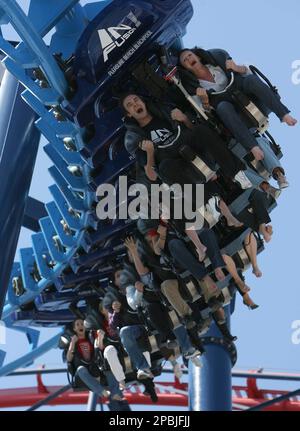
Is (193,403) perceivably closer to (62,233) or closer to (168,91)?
(62,233)

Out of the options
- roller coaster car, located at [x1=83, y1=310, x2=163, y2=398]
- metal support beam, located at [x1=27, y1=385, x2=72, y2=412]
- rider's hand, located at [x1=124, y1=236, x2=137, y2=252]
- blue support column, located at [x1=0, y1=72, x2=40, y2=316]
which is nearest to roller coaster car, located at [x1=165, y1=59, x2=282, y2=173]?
rider's hand, located at [x1=124, y1=236, x2=137, y2=252]

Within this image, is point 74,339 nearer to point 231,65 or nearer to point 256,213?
point 256,213

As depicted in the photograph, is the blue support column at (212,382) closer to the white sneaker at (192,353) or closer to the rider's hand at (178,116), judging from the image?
the white sneaker at (192,353)

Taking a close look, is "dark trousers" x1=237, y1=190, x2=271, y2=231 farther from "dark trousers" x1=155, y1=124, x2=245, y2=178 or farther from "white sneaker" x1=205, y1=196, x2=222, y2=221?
"dark trousers" x1=155, y1=124, x2=245, y2=178

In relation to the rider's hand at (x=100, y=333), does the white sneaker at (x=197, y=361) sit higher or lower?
lower

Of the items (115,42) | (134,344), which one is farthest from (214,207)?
(134,344)

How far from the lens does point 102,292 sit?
10.9m

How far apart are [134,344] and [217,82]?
7.30 feet

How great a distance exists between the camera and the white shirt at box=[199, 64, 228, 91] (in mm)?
8539

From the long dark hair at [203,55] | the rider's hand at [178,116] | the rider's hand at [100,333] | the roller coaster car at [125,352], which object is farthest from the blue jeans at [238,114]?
the rider's hand at [100,333]

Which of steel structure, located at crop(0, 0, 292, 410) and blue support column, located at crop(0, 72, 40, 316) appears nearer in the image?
steel structure, located at crop(0, 0, 292, 410)

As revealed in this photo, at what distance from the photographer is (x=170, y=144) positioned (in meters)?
8.43

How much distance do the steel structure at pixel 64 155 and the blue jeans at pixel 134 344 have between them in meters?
0.81

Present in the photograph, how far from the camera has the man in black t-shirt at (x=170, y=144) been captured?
27.4 ft
